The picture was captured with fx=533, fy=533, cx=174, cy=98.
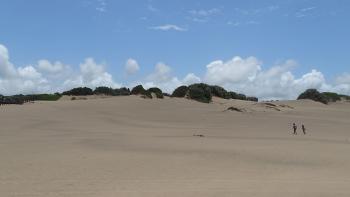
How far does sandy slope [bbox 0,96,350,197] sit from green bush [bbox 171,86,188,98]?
9.07 metres

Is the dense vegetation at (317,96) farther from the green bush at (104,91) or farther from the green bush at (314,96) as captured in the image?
the green bush at (104,91)

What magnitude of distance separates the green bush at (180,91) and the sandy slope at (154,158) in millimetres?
9066

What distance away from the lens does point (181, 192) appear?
10242 millimetres

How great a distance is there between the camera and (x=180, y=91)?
40375mm

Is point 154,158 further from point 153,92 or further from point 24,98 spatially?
point 24,98

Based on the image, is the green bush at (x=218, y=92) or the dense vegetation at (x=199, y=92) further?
the green bush at (x=218, y=92)

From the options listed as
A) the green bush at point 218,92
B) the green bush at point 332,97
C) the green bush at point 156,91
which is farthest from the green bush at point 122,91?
the green bush at point 332,97

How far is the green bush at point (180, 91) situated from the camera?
131 ft

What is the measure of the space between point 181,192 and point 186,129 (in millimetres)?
16297

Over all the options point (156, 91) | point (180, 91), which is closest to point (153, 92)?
point (156, 91)

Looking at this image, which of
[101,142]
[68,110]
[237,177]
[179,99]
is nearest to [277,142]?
[101,142]

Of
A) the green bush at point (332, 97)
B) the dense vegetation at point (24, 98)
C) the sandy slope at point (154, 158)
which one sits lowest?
the sandy slope at point (154, 158)

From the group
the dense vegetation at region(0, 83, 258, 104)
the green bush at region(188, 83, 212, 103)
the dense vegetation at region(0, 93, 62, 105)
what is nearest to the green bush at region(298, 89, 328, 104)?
the dense vegetation at region(0, 83, 258, 104)

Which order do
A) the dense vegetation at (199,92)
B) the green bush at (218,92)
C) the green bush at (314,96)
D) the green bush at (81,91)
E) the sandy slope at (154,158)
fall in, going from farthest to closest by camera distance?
the green bush at (314,96)
the green bush at (81,91)
the green bush at (218,92)
the dense vegetation at (199,92)
the sandy slope at (154,158)
